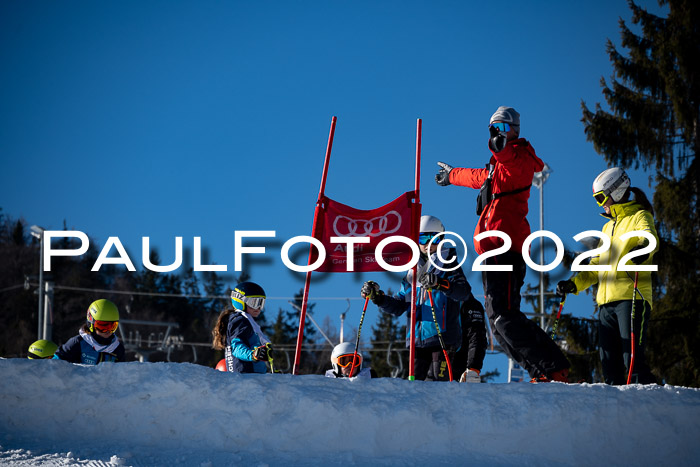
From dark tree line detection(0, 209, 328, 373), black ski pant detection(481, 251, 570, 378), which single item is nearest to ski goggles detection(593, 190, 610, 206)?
black ski pant detection(481, 251, 570, 378)

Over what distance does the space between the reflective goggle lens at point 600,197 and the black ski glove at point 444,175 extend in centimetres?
117

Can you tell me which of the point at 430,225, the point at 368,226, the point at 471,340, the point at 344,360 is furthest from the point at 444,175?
the point at 344,360

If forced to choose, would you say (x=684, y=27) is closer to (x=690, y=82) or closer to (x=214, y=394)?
(x=690, y=82)

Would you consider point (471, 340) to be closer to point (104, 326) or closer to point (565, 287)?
point (565, 287)

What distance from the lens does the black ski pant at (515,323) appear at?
17.1 ft

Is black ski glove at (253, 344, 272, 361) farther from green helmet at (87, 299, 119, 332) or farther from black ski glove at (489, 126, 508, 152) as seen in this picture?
black ski glove at (489, 126, 508, 152)

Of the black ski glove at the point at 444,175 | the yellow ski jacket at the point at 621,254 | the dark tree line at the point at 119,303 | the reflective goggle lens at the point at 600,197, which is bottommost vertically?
the dark tree line at the point at 119,303

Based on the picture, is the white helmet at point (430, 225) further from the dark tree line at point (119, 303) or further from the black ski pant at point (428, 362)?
the dark tree line at point (119, 303)

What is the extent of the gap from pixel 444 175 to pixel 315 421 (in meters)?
2.82

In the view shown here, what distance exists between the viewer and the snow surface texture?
412 centimetres

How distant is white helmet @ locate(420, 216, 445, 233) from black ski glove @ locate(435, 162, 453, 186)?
1.75 ft

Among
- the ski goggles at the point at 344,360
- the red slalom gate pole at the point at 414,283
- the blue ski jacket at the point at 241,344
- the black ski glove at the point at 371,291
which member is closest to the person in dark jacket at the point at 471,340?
the red slalom gate pole at the point at 414,283

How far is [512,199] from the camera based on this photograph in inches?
215

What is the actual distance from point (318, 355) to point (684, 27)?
42.2m
